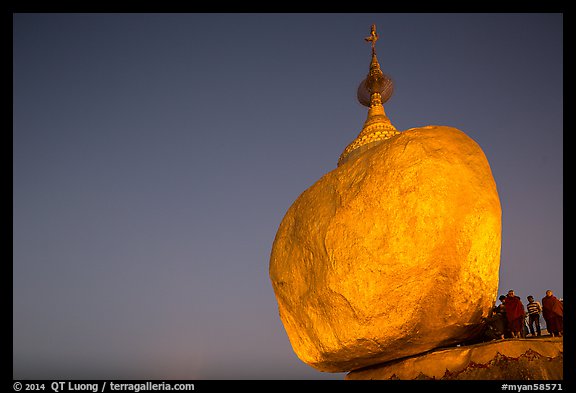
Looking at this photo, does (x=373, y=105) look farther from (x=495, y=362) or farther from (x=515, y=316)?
(x=495, y=362)

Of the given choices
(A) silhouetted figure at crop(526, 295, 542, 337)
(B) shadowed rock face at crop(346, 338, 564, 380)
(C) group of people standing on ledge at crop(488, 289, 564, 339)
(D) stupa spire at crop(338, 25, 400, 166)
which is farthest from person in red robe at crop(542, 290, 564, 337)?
(D) stupa spire at crop(338, 25, 400, 166)

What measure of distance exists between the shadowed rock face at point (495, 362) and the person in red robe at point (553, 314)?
1.22m

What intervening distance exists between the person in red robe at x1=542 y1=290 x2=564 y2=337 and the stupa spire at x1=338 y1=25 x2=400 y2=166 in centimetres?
808

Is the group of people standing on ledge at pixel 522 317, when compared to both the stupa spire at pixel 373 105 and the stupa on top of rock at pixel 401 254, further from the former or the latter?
the stupa spire at pixel 373 105

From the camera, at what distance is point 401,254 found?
7660 mm

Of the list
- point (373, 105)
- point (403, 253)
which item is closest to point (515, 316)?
point (403, 253)

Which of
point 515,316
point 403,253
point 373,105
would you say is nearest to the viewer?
point 403,253

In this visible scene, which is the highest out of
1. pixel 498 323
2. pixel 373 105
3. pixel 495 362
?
pixel 373 105

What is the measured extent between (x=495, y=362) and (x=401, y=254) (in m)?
2.21

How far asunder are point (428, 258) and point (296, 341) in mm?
3420

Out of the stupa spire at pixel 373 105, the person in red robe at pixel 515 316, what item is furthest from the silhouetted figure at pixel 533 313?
the stupa spire at pixel 373 105

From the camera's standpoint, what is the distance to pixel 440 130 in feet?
28.5
